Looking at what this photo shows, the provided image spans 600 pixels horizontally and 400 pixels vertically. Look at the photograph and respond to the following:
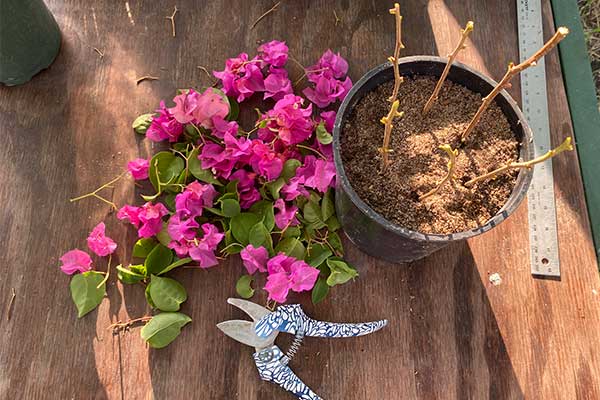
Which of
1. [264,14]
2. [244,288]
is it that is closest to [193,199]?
[244,288]

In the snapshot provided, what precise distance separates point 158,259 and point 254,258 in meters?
0.14

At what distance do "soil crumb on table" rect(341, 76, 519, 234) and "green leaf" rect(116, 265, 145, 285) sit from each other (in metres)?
0.33

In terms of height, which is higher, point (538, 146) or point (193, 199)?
point (538, 146)

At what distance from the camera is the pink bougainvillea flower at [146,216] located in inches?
28.9

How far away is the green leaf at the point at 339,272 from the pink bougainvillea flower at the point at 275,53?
0.32m

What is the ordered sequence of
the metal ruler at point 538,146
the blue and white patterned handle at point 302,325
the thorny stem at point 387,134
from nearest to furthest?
1. the thorny stem at point 387,134
2. the blue and white patterned handle at point 302,325
3. the metal ruler at point 538,146

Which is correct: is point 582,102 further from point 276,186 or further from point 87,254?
point 87,254

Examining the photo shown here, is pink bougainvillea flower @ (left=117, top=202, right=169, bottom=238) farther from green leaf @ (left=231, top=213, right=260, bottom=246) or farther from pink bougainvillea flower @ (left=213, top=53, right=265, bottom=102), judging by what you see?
pink bougainvillea flower @ (left=213, top=53, right=265, bottom=102)

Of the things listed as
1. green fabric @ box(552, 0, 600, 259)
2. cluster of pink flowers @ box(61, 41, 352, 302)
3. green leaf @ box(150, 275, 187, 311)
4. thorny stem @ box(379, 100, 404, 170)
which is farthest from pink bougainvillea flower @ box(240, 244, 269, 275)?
green fabric @ box(552, 0, 600, 259)

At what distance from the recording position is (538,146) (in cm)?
85

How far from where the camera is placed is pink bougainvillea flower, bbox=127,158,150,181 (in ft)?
2.54

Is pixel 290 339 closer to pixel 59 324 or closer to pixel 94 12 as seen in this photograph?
pixel 59 324

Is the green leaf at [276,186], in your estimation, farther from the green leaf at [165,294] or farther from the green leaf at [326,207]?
the green leaf at [165,294]

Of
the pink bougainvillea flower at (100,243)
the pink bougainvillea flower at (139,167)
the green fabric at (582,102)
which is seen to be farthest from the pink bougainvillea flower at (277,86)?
the green fabric at (582,102)
